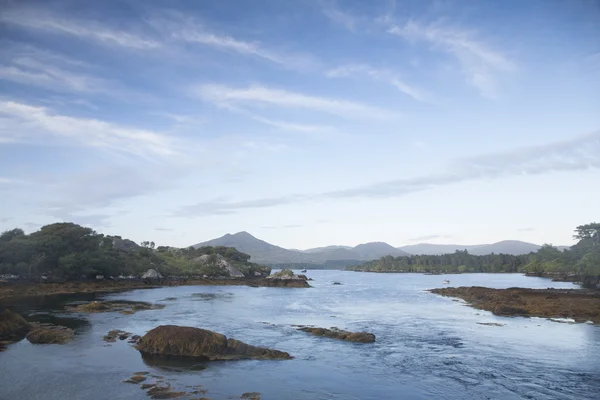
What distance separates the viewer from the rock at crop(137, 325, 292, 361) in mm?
26000

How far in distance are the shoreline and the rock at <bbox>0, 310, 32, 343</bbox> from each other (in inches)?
1359

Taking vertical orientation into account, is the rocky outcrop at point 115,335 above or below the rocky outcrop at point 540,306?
below

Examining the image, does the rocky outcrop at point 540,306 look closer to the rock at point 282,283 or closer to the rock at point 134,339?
the rock at point 134,339

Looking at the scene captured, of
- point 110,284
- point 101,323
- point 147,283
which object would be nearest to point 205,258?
point 147,283

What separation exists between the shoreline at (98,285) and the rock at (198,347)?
47.8 m

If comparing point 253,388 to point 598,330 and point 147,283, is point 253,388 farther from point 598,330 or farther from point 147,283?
point 147,283

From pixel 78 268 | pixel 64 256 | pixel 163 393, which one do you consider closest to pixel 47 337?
pixel 163 393

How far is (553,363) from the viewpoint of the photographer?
85.3 feet

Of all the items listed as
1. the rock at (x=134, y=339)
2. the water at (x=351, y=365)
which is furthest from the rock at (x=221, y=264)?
the rock at (x=134, y=339)

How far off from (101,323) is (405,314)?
3555 cm

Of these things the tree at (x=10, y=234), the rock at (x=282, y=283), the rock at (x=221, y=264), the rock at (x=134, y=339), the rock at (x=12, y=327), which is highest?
the tree at (x=10, y=234)

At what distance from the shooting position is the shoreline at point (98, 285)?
6750 cm

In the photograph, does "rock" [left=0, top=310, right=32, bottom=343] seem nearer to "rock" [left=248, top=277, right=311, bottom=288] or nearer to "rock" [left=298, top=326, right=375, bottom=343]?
"rock" [left=298, top=326, right=375, bottom=343]

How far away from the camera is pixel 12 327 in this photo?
103ft
